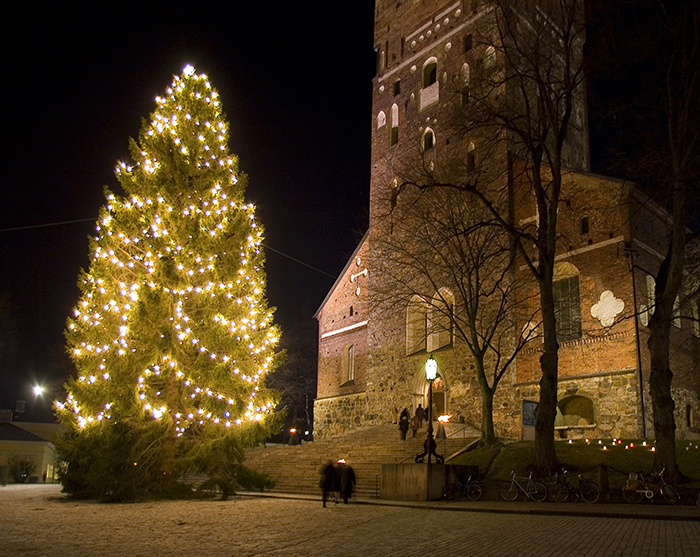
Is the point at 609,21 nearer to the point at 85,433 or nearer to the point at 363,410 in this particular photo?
the point at 85,433

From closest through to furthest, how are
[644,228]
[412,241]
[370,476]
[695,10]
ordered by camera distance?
[695,10], [370,476], [644,228], [412,241]

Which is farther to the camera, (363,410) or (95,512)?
(363,410)

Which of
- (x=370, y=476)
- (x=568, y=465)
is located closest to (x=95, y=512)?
(x=370, y=476)

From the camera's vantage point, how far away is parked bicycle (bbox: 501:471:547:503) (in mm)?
15406

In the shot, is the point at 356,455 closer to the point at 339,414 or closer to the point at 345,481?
the point at 345,481

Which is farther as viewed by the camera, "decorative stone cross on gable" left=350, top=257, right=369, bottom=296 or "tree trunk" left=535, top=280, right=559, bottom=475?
"decorative stone cross on gable" left=350, top=257, right=369, bottom=296

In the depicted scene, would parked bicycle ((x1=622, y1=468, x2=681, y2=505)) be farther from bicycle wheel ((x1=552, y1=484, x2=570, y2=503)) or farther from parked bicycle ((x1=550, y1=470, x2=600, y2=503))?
bicycle wheel ((x1=552, y1=484, x2=570, y2=503))

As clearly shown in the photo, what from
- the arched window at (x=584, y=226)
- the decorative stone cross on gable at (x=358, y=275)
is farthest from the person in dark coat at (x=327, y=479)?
the decorative stone cross on gable at (x=358, y=275)

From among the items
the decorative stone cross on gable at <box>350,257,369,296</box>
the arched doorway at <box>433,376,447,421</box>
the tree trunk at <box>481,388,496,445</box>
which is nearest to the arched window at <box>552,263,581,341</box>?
the tree trunk at <box>481,388,496,445</box>

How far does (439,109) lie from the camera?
3266cm

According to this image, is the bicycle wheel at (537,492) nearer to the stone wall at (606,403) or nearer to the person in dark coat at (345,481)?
the person in dark coat at (345,481)

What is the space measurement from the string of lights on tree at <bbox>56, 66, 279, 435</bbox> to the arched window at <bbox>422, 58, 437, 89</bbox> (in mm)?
18262

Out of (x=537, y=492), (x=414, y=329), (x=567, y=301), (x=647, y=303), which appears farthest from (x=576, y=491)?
(x=414, y=329)

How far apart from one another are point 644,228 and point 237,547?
22.3 m
